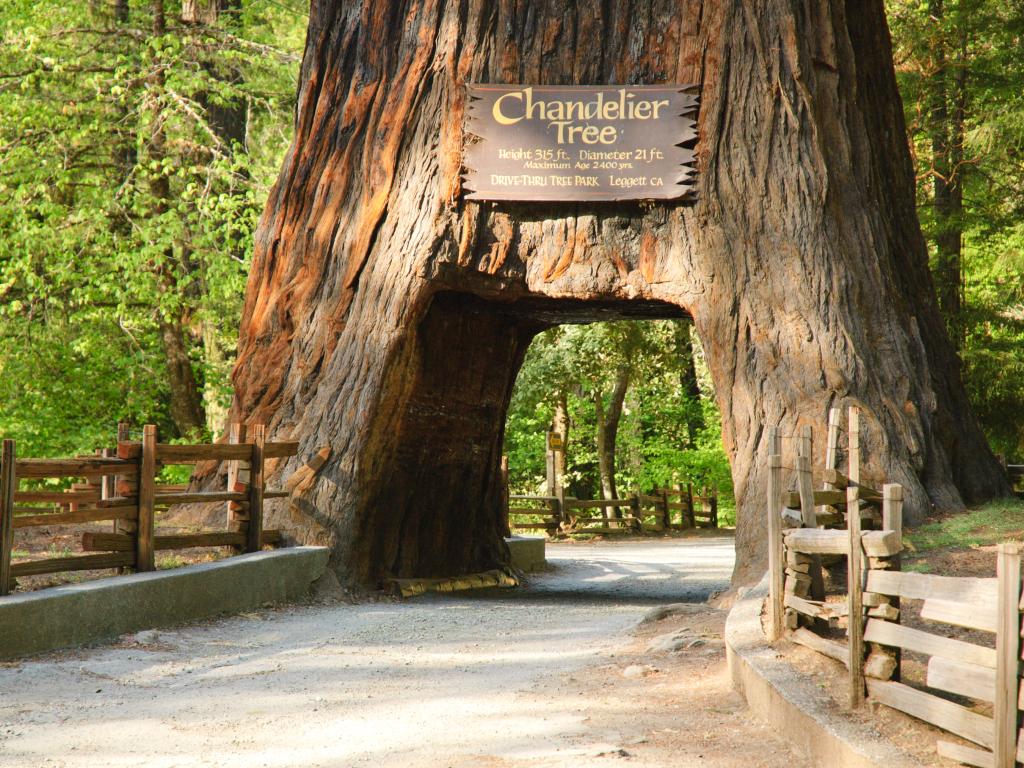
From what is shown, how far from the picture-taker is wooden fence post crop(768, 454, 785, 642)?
6.67 m

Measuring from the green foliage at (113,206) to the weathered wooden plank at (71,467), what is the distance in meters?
9.62

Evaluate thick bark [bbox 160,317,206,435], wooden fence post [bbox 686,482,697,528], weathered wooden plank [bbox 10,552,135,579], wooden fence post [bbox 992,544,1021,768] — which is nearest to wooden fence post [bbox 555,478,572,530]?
wooden fence post [bbox 686,482,697,528]

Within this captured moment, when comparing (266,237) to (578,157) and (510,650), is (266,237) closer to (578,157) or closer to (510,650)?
(578,157)

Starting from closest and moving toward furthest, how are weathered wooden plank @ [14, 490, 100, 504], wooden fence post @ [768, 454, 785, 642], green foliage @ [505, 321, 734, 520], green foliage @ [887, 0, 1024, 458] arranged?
wooden fence post @ [768, 454, 785, 642] < weathered wooden plank @ [14, 490, 100, 504] < green foliage @ [887, 0, 1024, 458] < green foliage @ [505, 321, 734, 520]

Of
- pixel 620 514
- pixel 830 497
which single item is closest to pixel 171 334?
pixel 620 514

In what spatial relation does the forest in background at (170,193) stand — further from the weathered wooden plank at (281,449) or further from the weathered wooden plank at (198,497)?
the weathered wooden plank at (198,497)

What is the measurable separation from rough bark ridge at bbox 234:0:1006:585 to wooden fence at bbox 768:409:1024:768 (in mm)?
3521

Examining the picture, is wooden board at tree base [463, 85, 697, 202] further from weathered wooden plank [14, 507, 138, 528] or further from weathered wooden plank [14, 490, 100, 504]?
weathered wooden plank [14, 507, 138, 528]

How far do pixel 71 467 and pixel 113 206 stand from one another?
11.4m

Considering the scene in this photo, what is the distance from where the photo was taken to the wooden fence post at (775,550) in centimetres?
667

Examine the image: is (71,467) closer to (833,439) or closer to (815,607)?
(815,607)

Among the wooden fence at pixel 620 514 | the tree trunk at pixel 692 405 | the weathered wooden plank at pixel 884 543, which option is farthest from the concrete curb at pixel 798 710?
the tree trunk at pixel 692 405

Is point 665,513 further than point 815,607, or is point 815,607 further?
point 665,513

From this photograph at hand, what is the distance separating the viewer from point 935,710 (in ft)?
14.1
